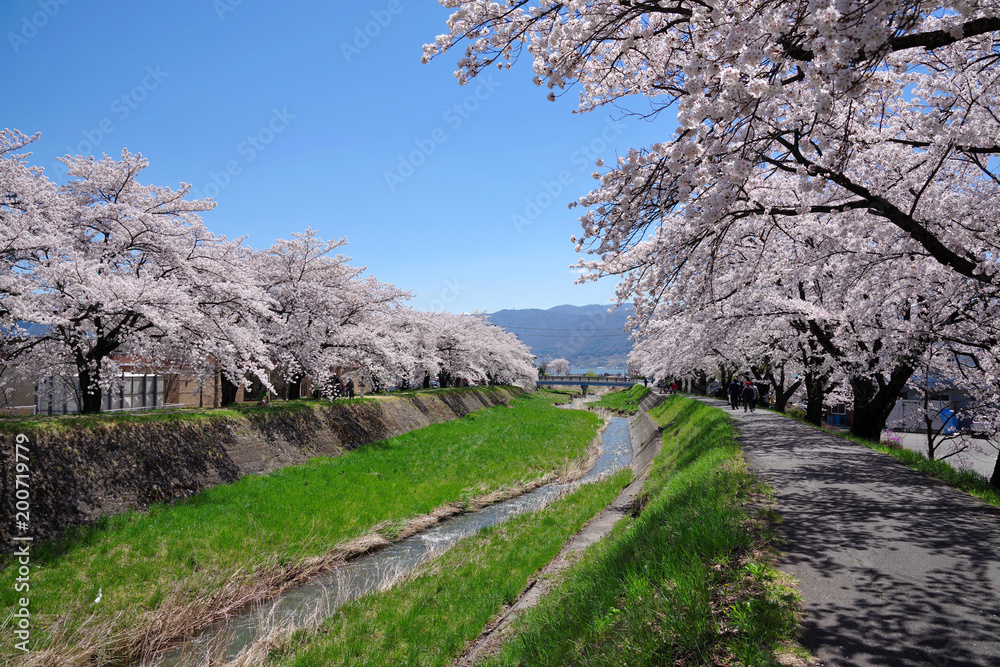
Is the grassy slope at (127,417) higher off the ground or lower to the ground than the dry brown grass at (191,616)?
higher

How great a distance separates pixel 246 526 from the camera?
446 inches

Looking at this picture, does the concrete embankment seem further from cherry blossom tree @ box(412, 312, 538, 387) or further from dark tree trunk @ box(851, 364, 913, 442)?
dark tree trunk @ box(851, 364, 913, 442)

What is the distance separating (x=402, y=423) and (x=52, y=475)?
17.2 meters

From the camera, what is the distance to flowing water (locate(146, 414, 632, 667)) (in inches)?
307

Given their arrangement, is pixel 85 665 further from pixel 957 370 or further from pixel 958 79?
pixel 957 370

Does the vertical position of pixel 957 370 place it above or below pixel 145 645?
above

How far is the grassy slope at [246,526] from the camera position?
8.29 m

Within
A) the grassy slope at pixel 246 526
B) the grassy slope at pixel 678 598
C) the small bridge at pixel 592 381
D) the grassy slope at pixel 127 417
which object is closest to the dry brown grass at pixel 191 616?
the grassy slope at pixel 246 526

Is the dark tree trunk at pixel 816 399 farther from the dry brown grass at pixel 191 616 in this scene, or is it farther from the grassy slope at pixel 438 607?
the dry brown grass at pixel 191 616

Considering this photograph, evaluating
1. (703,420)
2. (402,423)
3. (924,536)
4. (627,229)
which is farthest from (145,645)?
(703,420)

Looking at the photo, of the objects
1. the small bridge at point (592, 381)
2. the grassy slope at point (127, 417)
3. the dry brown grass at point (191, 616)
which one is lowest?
the small bridge at point (592, 381)

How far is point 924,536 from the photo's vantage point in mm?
6184

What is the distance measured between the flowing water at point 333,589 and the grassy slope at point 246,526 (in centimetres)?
80

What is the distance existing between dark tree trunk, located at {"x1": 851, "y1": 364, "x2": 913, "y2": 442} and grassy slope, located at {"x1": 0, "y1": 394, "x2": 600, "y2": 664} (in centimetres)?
1117
